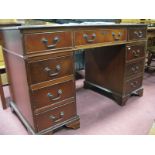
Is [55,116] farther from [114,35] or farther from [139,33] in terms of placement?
[139,33]

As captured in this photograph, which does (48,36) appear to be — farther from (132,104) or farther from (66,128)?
(132,104)

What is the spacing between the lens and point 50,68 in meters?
1.06

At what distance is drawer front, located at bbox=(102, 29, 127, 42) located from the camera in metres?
1.31

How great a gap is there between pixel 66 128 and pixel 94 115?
0.33 metres

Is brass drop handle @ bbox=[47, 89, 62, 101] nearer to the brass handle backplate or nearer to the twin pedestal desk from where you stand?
the twin pedestal desk

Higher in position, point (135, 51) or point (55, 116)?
point (135, 51)

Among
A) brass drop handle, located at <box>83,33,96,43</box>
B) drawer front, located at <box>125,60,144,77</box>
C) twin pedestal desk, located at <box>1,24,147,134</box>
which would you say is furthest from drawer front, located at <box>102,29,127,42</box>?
drawer front, located at <box>125,60,144,77</box>

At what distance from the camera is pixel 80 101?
5.91ft

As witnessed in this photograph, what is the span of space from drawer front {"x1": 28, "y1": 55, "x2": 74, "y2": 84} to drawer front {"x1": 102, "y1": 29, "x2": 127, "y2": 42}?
0.37 meters

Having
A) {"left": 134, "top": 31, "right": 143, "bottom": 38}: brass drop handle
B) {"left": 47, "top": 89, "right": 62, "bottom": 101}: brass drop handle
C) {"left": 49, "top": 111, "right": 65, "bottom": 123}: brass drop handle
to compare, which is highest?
{"left": 134, "top": 31, "right": 143, "bottom": 38}: brass drop handle

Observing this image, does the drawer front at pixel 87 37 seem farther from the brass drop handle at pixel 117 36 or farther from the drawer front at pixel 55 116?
the drawer front at pixel 55 116

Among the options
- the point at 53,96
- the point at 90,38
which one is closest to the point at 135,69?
the point at 90,38

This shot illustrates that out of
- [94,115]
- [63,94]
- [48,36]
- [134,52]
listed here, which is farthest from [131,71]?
[48,36]

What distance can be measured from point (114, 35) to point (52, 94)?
28.0 inches
